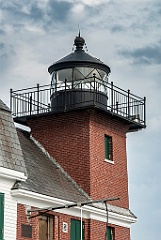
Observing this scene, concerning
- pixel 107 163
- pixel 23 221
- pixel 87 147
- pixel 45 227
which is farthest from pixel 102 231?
pixel 23 221

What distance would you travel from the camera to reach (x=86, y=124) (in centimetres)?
3391

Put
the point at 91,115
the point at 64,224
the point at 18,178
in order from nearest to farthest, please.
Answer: the point at 18,178 < the point at 64,224 < the point at 91,115

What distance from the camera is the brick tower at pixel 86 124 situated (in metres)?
33.8

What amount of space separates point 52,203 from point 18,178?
222cm

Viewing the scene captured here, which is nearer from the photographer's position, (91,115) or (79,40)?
(91,115)

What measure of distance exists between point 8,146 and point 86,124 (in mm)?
5396

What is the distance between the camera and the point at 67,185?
32.9 m

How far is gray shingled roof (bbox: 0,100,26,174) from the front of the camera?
1134 inches

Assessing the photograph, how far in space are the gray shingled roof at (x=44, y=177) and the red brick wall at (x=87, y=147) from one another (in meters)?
0.39

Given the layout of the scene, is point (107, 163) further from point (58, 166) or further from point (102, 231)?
point (102, 231)

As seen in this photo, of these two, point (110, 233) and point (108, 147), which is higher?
point (108, 147)

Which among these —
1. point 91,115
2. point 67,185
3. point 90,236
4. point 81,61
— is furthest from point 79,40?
point 90,236

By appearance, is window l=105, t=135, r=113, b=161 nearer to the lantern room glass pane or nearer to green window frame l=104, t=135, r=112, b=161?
green window frame l=104, t=135, r=112, b=161

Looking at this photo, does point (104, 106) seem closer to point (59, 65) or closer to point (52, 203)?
point (59, 65)
